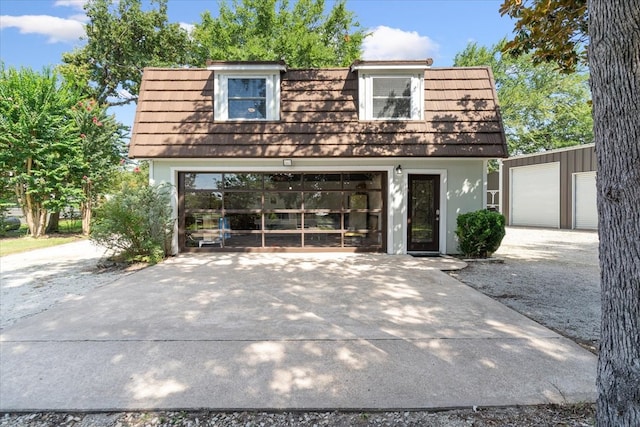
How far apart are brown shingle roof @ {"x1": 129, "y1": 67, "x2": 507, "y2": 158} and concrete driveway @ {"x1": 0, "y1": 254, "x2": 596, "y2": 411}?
4.84m

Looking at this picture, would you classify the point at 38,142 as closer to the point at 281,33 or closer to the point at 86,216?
the point at 86,216

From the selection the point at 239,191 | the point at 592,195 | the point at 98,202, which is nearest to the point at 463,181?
the point at 239,191

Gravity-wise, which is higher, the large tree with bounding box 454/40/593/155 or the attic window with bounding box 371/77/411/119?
the large tree with bounding box 454/40/593/155

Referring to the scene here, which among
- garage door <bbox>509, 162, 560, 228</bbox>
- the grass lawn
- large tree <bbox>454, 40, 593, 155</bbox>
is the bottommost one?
the grass lawn

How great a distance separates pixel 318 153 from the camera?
9.70 metres

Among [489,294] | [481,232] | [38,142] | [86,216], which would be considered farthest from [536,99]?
[38,142]

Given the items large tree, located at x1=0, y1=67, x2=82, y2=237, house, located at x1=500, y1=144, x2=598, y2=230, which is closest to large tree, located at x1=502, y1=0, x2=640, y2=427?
large tree, located at x1=0, y1=67, x2=82, y2=237

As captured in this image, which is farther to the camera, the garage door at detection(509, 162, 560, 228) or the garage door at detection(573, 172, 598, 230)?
the garage door at detection(509, 162, 560, 228)

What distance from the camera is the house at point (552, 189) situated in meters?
17.1

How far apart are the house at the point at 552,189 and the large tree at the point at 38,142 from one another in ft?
74.5

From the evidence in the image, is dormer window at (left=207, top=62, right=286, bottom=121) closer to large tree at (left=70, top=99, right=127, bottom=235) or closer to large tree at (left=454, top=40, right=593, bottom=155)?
large tree at (left=70, top=99, right=127, bottom=235)

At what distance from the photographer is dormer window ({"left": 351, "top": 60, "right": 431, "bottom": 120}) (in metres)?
10.2

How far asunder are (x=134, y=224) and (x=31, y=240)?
8362mm

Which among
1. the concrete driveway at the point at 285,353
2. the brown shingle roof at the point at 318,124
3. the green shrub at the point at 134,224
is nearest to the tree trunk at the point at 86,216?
the brown shingle roof at the point at 318,124
